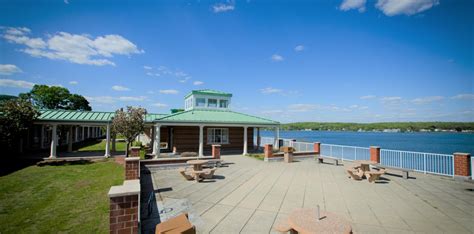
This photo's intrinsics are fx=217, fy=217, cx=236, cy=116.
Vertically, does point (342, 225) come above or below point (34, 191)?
above

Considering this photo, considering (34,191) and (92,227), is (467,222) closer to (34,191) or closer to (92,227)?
(92,227)

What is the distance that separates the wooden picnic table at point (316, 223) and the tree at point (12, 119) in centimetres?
1666

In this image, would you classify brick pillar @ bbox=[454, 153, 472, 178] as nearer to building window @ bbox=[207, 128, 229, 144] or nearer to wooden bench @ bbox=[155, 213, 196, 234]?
wooden bench @ bbox=[155, 213, 196, 234]

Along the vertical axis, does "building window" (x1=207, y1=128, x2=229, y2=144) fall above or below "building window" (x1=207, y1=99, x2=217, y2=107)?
below

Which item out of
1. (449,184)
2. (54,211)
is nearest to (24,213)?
(54,211)

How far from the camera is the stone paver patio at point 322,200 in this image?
4973 mm

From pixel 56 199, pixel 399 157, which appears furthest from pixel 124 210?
pixel 399 157

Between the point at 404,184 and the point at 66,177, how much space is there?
14.8 meters

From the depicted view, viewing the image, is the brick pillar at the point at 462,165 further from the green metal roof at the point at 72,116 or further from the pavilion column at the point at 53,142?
the pavilion column at the point at 53,142

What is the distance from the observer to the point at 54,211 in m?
6.26

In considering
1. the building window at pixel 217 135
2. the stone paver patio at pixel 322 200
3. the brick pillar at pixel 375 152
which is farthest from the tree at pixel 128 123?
the brick pillar at pixel 375 152

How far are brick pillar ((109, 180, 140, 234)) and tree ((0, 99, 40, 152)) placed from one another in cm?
1479

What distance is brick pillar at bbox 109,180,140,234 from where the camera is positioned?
3.00 m

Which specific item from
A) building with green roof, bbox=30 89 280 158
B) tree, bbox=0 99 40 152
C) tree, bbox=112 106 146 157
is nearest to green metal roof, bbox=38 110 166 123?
building with green roof, bbox=30 89 280 158
